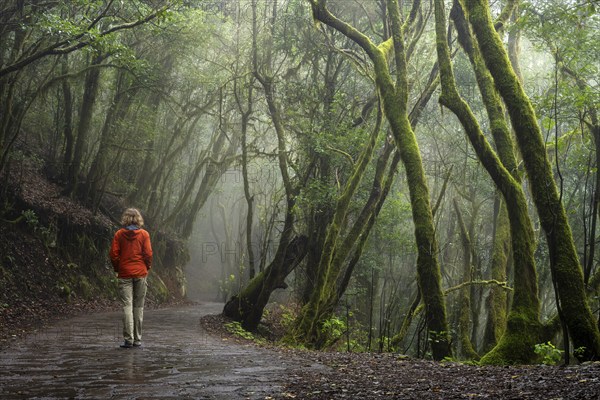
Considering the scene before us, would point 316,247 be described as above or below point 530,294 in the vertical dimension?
above

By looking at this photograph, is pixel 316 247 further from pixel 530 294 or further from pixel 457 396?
pixel 457 396

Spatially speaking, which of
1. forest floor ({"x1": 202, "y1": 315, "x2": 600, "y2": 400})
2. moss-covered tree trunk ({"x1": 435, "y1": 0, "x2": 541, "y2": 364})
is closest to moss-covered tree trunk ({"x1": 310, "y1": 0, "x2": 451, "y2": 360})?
moss-covered tree trunk ({"x1": 435, "y1": 0, "x2": 541, "y2": 364})

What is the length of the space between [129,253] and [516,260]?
653cm

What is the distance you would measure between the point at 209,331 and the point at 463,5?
10.0 m

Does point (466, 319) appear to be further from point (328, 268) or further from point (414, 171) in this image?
point (414, 171)

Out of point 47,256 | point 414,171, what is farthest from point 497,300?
point 47,256

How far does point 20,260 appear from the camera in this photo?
1667 cm

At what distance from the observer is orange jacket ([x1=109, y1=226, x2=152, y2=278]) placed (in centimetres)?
948

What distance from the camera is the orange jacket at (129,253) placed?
9.48 metres

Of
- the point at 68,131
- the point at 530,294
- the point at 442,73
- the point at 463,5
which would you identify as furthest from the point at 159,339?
the point at 68,131

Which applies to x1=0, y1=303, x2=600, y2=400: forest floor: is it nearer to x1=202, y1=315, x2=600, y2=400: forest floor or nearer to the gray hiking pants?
x1=202, y1=315, x2=600, y2=400: forest floor

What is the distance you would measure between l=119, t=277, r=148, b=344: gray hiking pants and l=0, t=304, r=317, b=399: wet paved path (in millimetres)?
305

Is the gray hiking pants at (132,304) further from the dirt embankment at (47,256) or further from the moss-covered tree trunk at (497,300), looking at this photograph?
the moss-covered tree trunk at (497,300)

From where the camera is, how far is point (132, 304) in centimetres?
962
